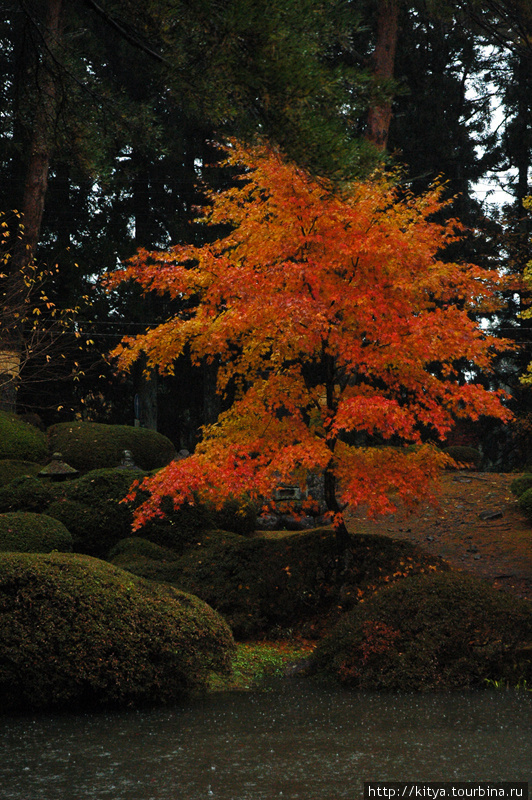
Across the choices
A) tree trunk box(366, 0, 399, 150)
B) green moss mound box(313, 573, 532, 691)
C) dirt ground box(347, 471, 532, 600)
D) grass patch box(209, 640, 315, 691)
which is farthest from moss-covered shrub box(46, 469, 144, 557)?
tree trunk box(366, 0, 399, 150)

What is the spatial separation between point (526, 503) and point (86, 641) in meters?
10.8

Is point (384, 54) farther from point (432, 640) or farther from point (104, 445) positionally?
point (432, 640)

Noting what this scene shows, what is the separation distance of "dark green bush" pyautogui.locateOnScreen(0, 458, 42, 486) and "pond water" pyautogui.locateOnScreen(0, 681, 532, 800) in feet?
27.0

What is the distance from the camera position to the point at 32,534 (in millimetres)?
10000

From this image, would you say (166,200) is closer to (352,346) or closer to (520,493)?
(520,493)

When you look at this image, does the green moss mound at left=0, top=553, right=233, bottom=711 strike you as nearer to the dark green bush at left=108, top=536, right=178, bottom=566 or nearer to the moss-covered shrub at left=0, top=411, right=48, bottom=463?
the dark green bush at left=108, top=536, right=178, bottom=566

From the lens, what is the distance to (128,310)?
74.1 feet

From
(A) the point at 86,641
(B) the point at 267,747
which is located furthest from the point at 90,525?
(B) the point at 267,747

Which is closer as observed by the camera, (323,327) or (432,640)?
(432,640)

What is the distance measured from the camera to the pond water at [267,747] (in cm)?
411

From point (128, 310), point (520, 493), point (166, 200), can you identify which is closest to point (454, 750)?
point (520, 493)

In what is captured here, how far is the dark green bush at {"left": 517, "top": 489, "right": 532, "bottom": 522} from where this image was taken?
1457cm

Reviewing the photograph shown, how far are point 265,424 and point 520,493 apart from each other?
8318 millimetres

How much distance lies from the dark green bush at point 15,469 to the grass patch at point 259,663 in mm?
6316
